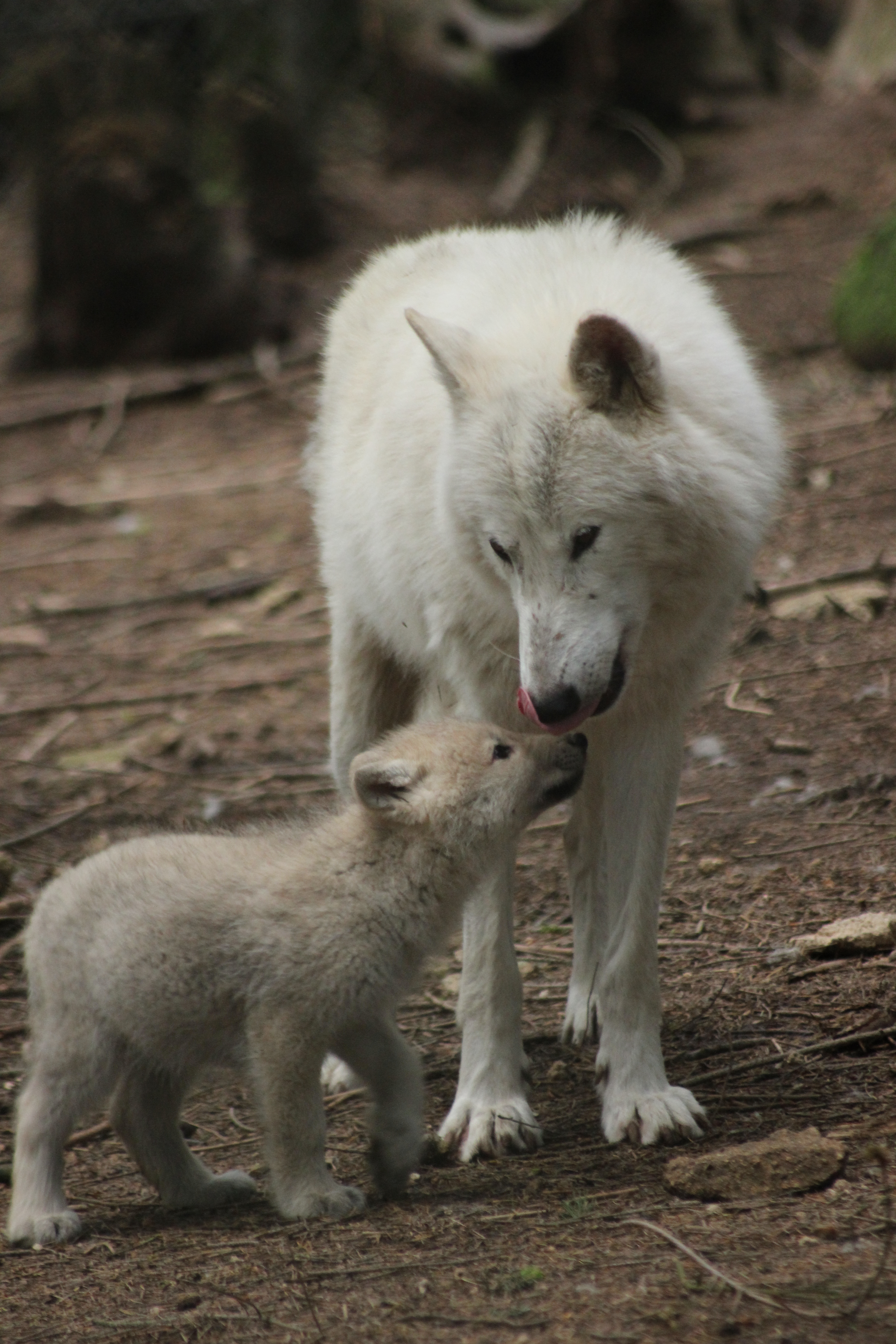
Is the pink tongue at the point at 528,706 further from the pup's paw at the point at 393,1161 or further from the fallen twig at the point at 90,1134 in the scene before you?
the fallen twig at the point at 90,1134

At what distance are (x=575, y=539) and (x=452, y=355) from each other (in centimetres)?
62

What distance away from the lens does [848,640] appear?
281 inches

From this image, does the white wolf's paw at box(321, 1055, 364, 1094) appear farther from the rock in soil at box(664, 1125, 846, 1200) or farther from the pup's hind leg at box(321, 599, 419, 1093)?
the rock in soil at box(664, 1125, 846, 1200)

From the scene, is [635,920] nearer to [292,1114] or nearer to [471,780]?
[471,780]

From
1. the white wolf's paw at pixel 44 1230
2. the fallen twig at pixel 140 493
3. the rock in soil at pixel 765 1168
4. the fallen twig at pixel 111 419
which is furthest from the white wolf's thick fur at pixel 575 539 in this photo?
the fallen twig at pixel 111 419

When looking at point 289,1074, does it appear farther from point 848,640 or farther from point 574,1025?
point 848,640

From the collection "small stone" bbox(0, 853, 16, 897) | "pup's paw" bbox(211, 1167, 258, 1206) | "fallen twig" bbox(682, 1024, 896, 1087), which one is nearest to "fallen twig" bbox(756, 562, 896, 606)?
"fallen twig" bbox(682, 1024, 896, 1087)

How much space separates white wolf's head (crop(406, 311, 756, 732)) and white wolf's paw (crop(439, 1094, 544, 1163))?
1.16 meters

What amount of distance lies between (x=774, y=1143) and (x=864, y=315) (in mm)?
7596

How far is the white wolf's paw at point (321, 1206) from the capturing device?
3.58 m

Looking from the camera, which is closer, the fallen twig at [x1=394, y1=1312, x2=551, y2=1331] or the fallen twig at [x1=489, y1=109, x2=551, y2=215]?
the fallen twig at [x1=394, y1=1312, x2=551, y2=1331]

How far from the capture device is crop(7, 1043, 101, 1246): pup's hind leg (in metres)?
3.64

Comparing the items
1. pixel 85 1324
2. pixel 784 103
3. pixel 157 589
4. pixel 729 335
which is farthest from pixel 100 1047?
pixel 784 103

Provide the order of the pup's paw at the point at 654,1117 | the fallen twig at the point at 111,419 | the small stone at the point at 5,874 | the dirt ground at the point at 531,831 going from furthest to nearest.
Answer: the fallen twig at the point at 111,419 < the small stone at the point at 5,874 < the pup's paw at the point at 654,1117 < the dirt ground at the point at 531,831
